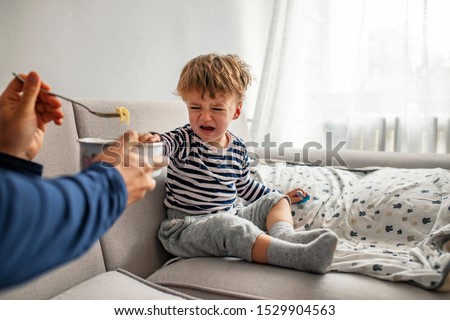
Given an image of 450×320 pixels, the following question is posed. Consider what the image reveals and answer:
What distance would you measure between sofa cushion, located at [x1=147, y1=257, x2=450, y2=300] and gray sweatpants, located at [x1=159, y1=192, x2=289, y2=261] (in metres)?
0.04

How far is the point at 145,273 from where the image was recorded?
1254mm

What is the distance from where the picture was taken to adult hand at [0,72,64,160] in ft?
2.53

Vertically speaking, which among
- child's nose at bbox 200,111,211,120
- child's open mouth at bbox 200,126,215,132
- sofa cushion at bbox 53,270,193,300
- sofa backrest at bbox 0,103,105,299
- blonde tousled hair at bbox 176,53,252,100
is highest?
blonde tousled hair at bbox 176,53,252,100

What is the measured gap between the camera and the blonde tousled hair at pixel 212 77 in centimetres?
133

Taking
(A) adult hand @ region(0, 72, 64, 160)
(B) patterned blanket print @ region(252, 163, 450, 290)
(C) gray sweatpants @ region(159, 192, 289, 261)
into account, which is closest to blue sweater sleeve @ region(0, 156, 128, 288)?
(A) adult hand @ region(0, 72, 64, 160)

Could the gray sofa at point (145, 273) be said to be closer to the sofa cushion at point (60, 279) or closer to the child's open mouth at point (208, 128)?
the sofa cushion at point (60, 279)

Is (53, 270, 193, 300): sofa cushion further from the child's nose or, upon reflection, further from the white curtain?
the white curtain

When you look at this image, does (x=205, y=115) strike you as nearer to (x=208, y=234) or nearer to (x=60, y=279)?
(x=208, y=234)

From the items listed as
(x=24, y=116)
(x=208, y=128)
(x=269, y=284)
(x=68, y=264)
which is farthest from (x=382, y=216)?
(x=24, y=116)

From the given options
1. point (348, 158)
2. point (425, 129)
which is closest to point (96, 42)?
point (348, 158)

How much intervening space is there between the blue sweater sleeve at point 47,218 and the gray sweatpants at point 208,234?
25.4 inches

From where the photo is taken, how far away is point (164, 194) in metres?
1.42

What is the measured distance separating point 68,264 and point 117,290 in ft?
0.54

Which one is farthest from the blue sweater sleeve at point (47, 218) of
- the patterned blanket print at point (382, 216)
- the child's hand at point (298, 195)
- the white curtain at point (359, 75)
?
the white curtain at point (359, 75)
